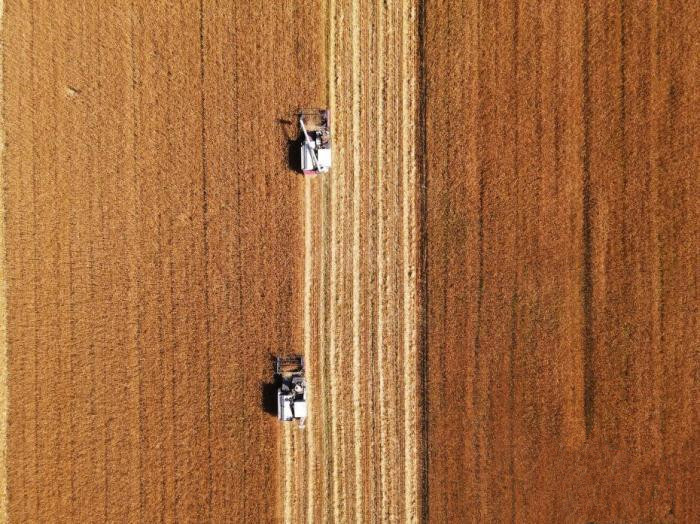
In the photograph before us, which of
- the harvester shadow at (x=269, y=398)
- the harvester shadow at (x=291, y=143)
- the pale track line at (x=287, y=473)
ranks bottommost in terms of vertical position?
the pale track line at (x=287, y=473)

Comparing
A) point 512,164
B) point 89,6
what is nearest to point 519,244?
point 512,164

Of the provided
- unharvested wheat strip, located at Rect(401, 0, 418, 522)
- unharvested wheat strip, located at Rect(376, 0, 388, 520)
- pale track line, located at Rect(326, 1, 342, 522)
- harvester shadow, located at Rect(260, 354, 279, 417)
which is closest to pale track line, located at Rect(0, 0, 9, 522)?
harvester shadow, located at Rect(260, 354, 279, 417)

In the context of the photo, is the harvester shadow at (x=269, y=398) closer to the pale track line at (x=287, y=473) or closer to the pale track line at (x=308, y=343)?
the pale track line at (x=287, y=473)

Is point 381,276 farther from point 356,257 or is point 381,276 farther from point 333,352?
point 333,352

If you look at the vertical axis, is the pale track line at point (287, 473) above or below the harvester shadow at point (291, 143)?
below

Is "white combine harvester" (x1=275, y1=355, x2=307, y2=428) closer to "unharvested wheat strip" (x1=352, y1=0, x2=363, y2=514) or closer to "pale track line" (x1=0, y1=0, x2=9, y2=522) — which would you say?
"unharvested wheat strip" (x1=352, y1=0, x2=363, y2=514)

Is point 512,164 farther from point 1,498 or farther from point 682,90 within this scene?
point 1,498

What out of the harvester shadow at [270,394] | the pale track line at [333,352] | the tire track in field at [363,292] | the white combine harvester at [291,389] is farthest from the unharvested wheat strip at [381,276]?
the harvester shadow at [270,394]
